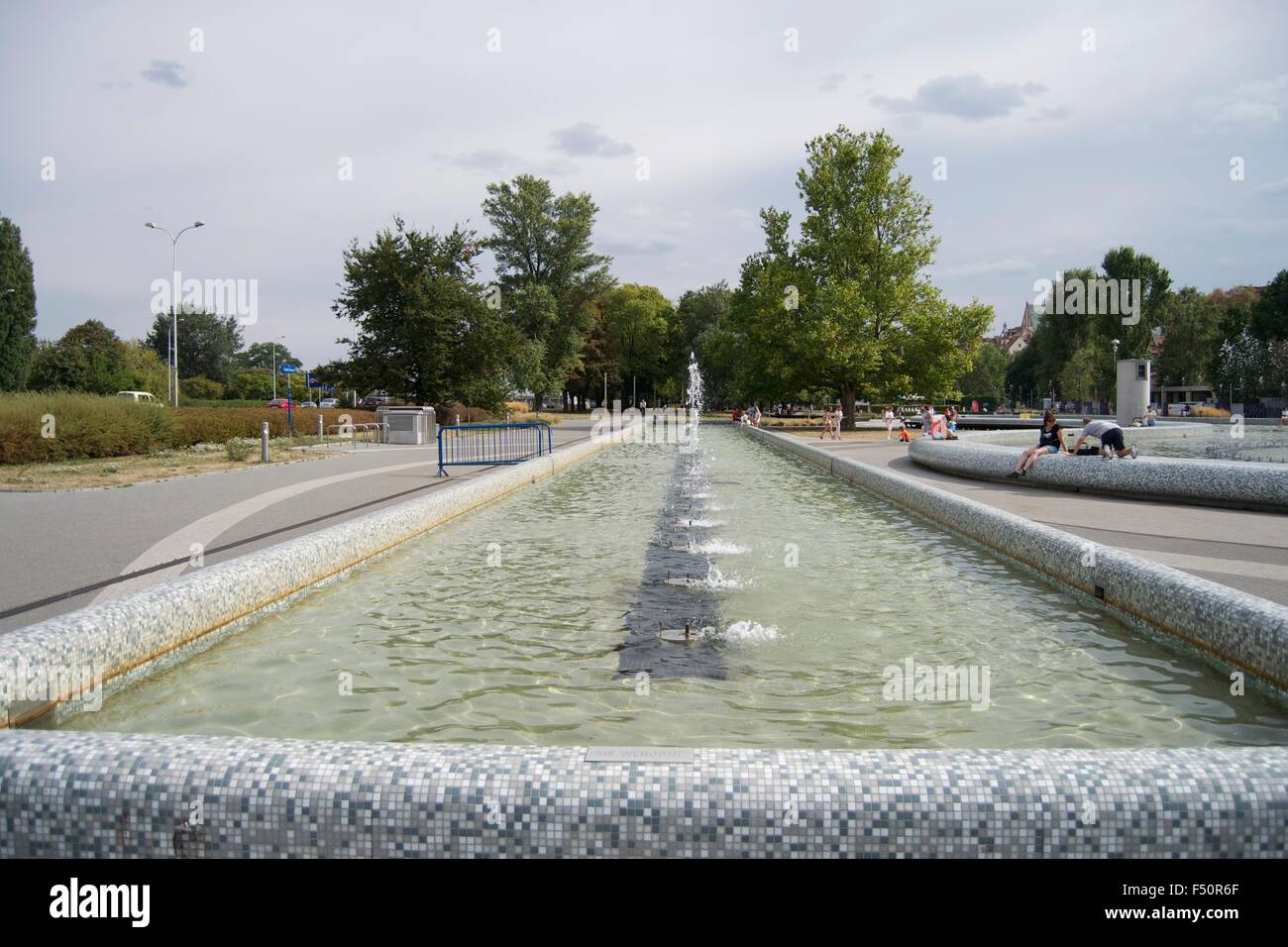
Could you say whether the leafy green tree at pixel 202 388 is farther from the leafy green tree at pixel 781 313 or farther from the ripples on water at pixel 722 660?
the ripples on water at pixel 722 660

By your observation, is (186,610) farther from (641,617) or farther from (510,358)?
(510,358)

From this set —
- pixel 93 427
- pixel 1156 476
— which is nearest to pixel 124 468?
pixel 93 427

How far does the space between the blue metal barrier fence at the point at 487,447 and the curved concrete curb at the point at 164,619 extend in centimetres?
1019

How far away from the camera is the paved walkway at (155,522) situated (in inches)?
313

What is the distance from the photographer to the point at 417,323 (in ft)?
131

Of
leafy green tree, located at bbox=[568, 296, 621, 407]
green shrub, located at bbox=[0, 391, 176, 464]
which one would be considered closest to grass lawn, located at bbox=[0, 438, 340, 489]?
green shrub, located at bbox=[0, 391, 176, 464]

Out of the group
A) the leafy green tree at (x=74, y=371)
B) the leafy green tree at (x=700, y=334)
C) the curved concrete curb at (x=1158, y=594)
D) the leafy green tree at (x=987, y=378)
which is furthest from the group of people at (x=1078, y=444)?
the leafy green tree at (x=987, y=378)

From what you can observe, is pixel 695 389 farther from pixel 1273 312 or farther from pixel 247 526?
pixel 247 526

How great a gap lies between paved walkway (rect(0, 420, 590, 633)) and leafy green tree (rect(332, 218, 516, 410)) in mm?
20643

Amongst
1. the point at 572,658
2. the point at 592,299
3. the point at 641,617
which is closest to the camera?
the point at 572,658
